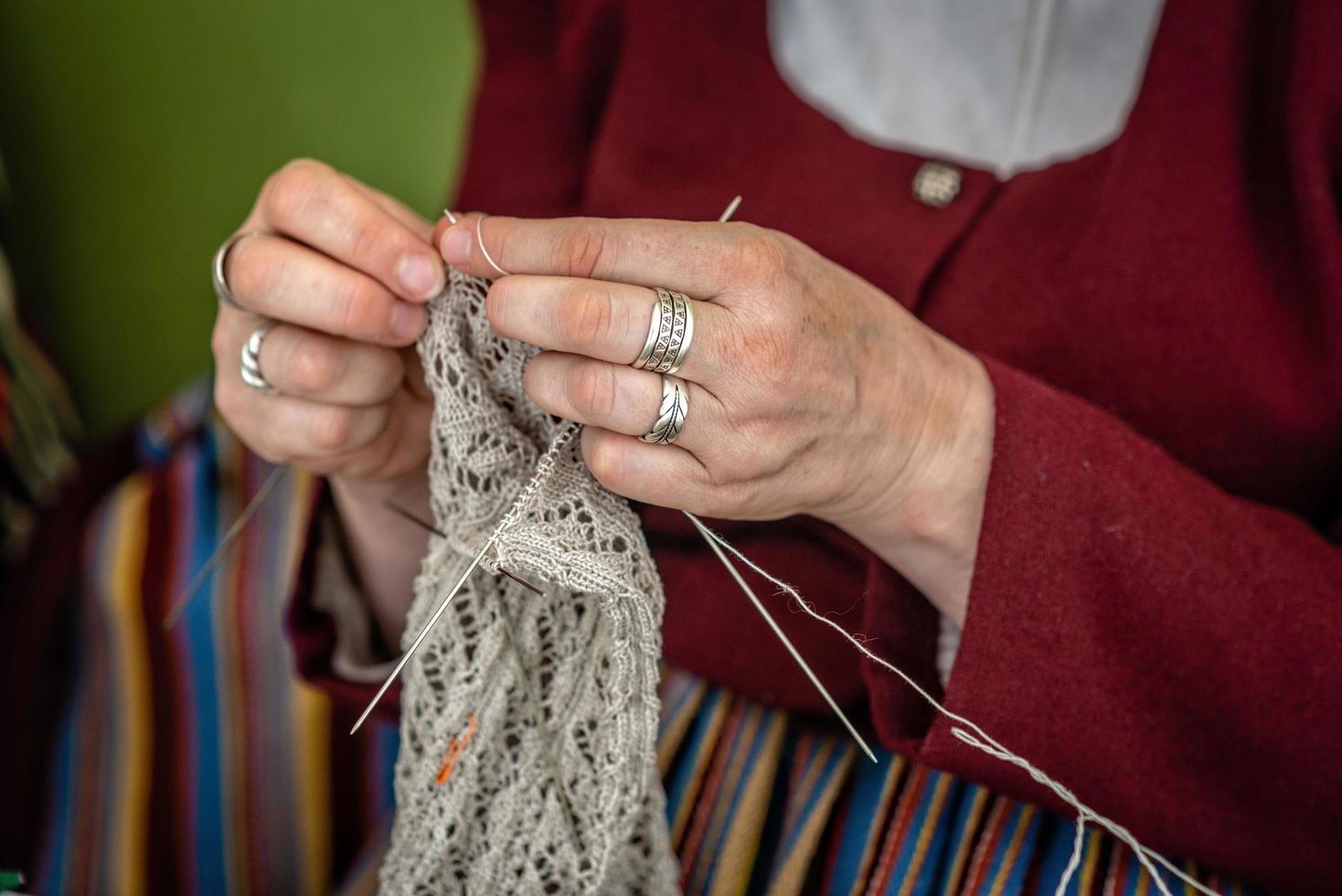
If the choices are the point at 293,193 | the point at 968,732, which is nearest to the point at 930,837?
the point at 968,732

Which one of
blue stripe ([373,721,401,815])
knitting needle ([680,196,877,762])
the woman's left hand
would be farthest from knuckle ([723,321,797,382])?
blue stripe ([373,721,401,815])

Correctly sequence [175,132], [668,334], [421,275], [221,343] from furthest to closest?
[175,132] < [221,343] < [421,275] < [668,334]

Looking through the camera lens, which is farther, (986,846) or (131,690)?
(131,690)

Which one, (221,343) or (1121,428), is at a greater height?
(1121,428)

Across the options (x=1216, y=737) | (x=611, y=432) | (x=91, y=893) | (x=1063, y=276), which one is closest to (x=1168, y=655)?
(x=1216, y=737)

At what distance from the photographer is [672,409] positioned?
525mm

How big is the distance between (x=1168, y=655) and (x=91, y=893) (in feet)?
3.55

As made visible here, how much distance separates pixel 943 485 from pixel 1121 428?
140 millimetres

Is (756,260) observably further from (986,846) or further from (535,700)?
(986,846)

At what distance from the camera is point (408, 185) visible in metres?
1.58

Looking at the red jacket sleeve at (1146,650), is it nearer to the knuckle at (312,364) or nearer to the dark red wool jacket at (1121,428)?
the dark red wool jacket at (1121,428)

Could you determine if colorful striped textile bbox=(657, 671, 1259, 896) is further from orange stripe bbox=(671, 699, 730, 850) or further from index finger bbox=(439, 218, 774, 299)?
index finger bbox=(439, 218, 774, 299)

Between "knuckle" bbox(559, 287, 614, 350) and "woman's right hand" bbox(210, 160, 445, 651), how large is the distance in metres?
0.16

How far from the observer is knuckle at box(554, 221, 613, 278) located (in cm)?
54
